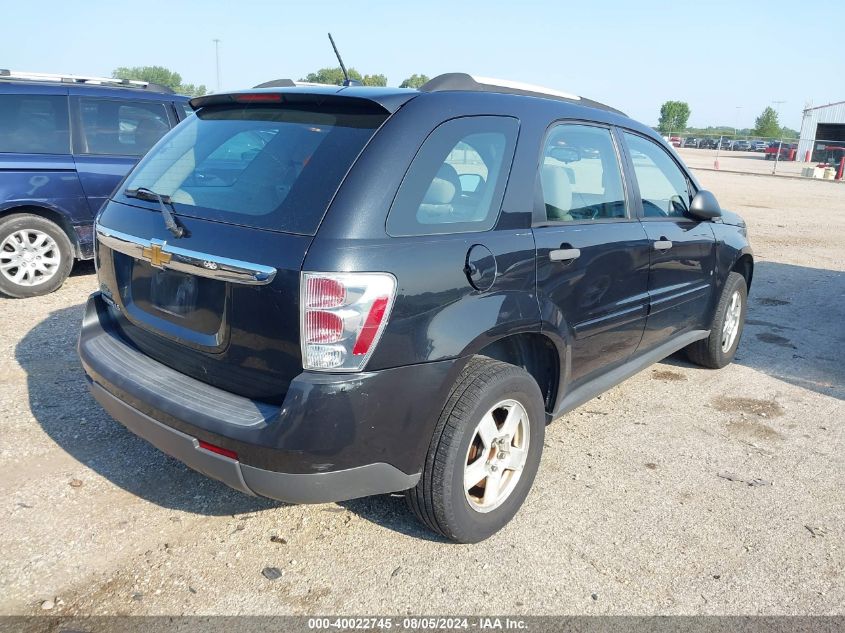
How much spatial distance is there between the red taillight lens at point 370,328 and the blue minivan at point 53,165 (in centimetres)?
512

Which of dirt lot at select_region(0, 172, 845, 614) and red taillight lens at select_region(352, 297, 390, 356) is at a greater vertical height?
red taillight lens at select_region(352, 297, 390, 356)

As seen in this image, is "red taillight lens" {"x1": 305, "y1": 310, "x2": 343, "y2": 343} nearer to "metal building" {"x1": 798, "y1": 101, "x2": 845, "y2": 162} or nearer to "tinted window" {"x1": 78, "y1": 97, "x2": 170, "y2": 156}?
"tinted window" {"x1": 78, "y1": 97, "x2": 170, "y2": 156}

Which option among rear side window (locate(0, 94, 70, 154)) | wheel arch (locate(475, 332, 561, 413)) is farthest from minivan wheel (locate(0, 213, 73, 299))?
wheel arch (locate(475, 332, 561, 413))

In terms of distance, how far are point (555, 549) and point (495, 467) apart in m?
0.43

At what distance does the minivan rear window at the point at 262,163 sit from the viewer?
8.02 feet

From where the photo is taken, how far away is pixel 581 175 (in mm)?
3432

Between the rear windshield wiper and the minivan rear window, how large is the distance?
0.03 meters

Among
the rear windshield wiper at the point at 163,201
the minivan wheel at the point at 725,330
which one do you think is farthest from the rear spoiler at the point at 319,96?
the minivan wheel at the point at 725,330

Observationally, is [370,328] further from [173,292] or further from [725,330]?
[725,330]

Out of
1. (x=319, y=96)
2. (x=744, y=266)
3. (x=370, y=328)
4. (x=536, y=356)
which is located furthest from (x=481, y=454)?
(x=744, y=266)

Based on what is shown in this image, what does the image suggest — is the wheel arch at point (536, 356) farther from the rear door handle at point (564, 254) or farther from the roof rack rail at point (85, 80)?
the roof rack rail at point (85, 80)

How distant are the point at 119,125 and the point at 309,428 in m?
5.77

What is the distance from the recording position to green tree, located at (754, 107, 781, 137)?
89.2 metres

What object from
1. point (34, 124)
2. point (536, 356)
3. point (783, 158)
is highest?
point (783, 158)
